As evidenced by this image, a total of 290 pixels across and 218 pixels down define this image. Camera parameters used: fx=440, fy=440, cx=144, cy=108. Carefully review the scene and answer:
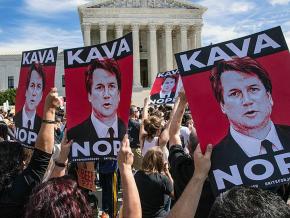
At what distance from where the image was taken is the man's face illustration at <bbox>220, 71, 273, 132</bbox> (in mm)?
3125

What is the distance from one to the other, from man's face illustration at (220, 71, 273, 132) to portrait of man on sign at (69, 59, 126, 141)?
1.32 meters

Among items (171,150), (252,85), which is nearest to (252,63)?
(252,85)

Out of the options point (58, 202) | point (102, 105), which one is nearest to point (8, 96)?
point (102, 105)

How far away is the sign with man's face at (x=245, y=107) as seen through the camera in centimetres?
300

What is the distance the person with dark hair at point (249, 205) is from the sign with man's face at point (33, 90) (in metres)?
2.99

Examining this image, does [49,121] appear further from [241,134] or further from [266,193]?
[266,193]

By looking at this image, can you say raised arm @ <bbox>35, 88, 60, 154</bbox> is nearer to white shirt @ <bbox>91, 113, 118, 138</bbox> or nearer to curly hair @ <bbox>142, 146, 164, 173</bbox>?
white shirt @ <bbox>91, 113, 118, 138</bbox>

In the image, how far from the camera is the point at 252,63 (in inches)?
126

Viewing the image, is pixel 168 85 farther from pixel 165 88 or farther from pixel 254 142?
pixel 254 142

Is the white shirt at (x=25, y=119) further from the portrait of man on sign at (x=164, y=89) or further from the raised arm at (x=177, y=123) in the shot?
the portrait of man on sign at (x=164, y=89)

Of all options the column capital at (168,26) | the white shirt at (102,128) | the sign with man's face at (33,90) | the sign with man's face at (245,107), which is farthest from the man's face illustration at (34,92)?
the column capital at (168,26)

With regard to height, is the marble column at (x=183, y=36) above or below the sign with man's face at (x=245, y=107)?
above

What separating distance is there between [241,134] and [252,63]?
53cm

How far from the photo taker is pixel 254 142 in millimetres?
3113
